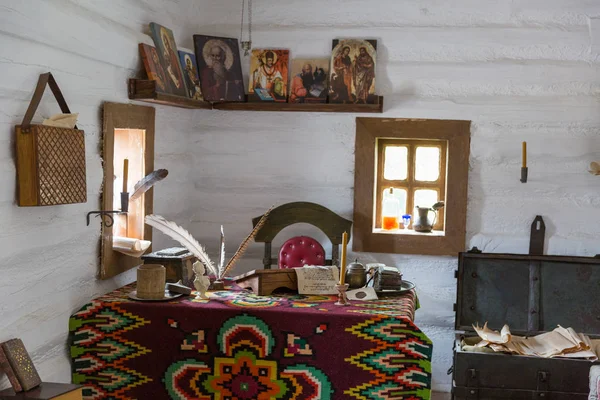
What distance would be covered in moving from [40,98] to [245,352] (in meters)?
1.59

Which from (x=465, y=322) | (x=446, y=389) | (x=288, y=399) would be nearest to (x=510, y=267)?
(x=465, y=322)

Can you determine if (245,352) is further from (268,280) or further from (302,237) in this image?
(302,237)

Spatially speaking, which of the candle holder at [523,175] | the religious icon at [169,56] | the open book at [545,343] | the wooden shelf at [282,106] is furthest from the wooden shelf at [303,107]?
the open book at [545,343]

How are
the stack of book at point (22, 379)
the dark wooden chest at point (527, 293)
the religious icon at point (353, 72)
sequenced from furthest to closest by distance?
the religious icon at point (353, 72) < the dark wooden chest at point (527, 293) < the stack of book at point (22, 379)

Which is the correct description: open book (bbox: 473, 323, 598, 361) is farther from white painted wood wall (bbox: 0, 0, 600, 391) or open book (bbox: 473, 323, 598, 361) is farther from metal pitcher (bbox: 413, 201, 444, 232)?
metal pitcher (bbox: 413, 201, 444, 232)

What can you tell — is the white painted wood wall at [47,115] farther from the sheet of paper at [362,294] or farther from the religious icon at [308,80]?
the sheet of paper at [362,294]

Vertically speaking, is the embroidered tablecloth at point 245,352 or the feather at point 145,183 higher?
the feather at point 145,183

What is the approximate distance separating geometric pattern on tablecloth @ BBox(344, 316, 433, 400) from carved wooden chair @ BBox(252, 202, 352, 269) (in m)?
1.41

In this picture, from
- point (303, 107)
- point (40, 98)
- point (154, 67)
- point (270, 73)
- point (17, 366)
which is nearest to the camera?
point (17, 366)

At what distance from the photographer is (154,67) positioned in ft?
15.0

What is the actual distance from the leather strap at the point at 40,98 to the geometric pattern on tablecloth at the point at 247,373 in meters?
1.34

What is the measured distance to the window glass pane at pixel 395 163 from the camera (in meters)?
5.59

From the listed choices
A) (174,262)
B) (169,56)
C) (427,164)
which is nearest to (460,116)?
(427,164)

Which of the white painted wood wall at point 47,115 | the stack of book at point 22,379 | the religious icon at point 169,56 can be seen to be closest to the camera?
the stack of book at point 22,379
